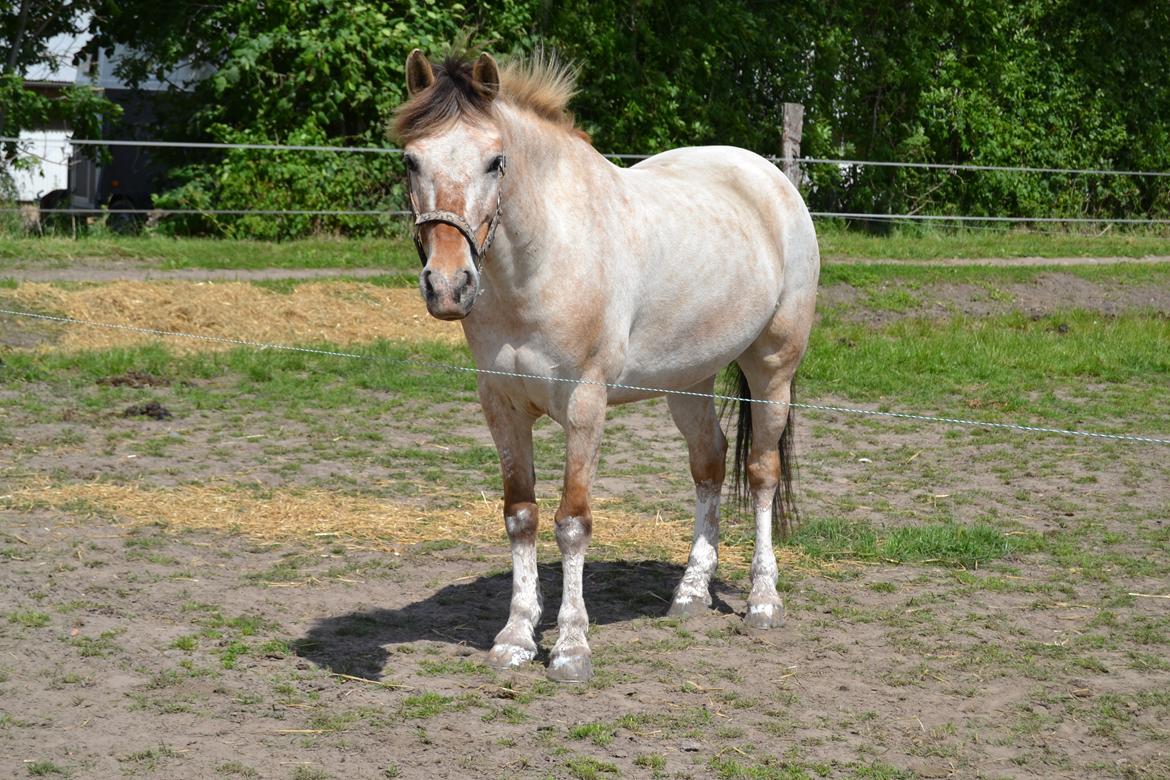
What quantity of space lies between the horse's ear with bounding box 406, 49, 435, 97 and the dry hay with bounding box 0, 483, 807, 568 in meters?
2.74

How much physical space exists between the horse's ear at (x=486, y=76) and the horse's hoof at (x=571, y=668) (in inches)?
84.4

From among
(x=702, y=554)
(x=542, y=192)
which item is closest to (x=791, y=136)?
(x=702, y=554)

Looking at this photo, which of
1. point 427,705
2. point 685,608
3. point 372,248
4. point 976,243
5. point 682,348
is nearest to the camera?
point 427,705

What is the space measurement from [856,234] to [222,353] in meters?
10.8

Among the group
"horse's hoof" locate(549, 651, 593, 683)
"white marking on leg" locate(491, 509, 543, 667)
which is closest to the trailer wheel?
"white marking on leg" locate(491, 509, 543, 667)

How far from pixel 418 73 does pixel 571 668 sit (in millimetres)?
2309

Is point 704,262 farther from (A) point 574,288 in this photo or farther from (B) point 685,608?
(B) point 685,608

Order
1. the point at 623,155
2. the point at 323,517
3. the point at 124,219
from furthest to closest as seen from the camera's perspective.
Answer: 1. the point at 124,219
2. the point at 623,155
3. the point at 323,517

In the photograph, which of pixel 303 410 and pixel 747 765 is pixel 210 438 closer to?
pixel 303 410

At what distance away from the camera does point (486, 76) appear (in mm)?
4895

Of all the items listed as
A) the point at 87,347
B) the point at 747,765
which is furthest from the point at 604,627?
the point at 87,347

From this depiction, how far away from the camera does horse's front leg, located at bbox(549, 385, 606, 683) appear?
16.9ft

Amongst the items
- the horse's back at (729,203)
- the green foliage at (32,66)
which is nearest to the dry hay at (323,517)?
the horse's back at (729,203)

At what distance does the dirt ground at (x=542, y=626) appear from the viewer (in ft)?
14.5
